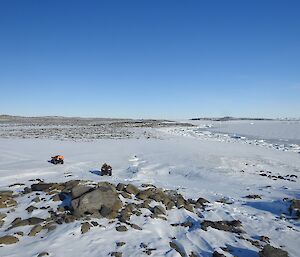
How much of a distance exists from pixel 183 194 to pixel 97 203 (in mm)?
4958

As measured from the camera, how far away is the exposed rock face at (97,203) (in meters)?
10.9

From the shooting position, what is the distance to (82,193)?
12.1 m

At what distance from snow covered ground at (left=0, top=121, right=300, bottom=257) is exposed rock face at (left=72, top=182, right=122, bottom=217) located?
618 millimetres

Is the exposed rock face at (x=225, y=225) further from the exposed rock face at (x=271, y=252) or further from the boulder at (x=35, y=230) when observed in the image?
the boulder at (x=35, y=230)

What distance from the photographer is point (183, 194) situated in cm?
1480

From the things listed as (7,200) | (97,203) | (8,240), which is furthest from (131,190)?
(8,240)

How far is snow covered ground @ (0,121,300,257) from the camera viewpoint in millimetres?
9094

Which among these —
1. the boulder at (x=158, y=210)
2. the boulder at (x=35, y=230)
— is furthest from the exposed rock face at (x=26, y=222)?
the boulder at (x=158, y=210)

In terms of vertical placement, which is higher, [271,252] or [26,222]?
[26,222]

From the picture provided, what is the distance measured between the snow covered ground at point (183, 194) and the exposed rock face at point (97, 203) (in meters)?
0.62

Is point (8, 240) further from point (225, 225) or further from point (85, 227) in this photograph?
point (225, 225)

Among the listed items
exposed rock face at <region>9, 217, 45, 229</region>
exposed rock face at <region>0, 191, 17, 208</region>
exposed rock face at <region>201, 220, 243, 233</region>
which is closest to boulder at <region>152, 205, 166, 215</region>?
exposed rock face at <region>201, 220, 243, 233</region>

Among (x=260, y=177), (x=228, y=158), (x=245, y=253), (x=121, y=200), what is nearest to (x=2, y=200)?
(x=121, y=200)

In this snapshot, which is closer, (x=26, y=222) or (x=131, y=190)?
(x=26, y=222)
